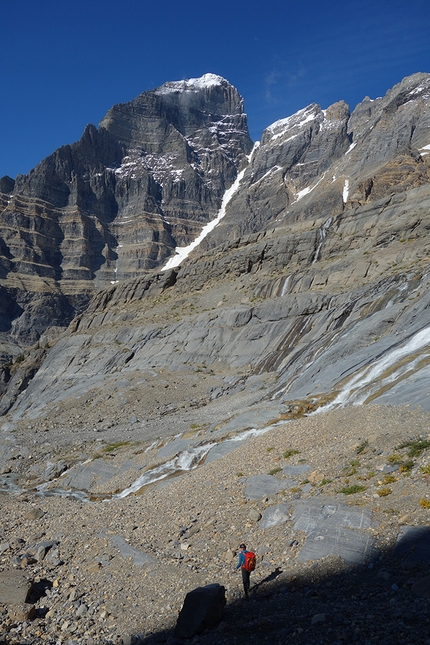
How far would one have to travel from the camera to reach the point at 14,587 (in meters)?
13.2

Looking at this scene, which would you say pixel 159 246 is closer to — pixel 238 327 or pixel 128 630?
pixel 238 327

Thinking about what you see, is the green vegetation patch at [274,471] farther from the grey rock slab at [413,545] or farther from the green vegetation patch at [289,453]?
the grey rock slab at [413,545]

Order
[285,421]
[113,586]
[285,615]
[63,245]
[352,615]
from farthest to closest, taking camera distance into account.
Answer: [63,245] → [285,421] → [113,586] → [285,615] → [352,615]

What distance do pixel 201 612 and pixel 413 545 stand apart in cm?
453

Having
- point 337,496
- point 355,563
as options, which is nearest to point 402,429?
point 337,496

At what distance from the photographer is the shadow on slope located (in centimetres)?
794

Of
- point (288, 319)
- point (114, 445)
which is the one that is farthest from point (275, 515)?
point (288, 319)

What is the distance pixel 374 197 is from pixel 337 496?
98.6m

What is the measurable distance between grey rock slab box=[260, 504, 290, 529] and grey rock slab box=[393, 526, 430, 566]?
134 inches

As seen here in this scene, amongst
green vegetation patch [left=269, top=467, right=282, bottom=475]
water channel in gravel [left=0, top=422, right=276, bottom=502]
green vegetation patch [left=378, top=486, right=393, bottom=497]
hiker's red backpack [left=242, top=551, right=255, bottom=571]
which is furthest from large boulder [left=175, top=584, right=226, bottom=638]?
water channel in gravel [left=0, top=422, right=276, bottom=502]

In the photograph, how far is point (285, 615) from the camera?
9.40 meters

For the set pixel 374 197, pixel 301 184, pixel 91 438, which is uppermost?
pixel 301 184

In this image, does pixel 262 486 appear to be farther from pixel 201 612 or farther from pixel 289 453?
pixel 201 612

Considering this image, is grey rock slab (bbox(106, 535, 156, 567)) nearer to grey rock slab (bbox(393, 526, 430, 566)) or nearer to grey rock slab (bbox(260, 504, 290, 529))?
grey rock slab (bbox(260, 504, 290, 529))
